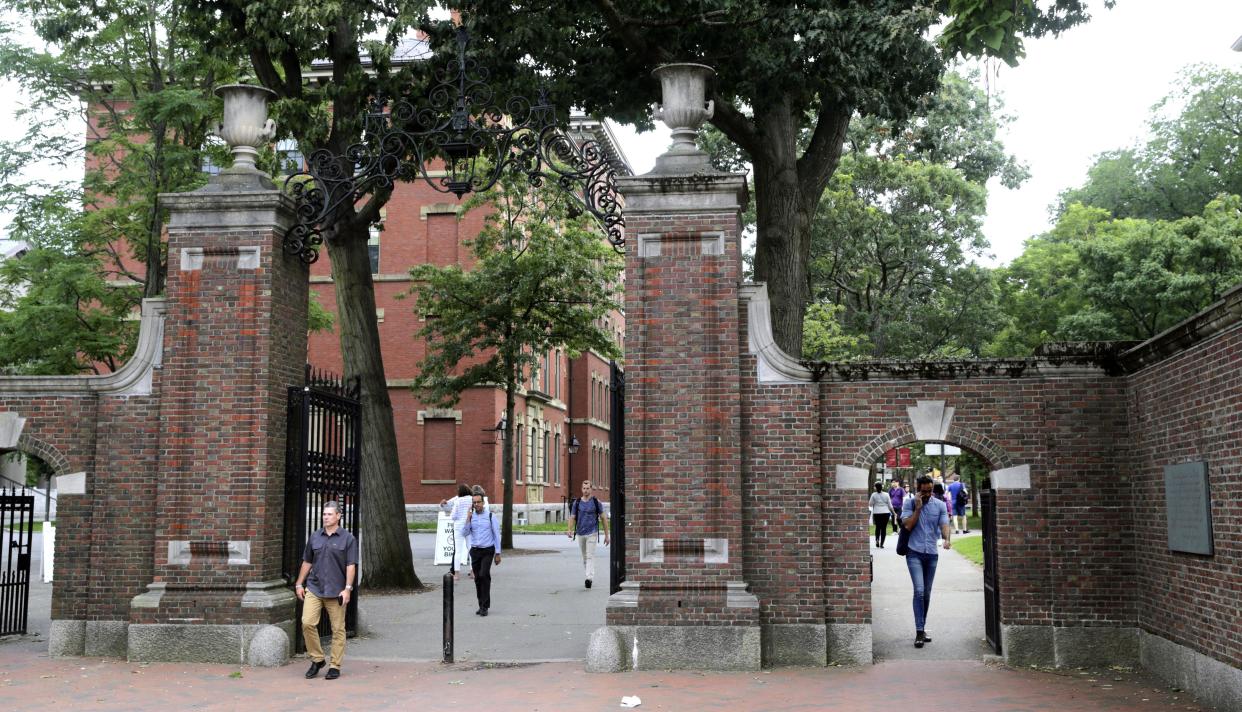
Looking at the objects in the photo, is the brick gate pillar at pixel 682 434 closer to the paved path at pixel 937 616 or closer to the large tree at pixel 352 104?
the paved path at pixel 937 616

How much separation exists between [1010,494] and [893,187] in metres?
25.9

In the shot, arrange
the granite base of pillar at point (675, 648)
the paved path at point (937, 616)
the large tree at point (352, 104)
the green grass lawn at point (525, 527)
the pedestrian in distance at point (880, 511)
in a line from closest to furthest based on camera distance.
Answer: the granite base of pillar at point (675, 648) → the paved path at point (937, 616) → the large tree at point (352, 104) → the pedestrian in distance at point (880, 511) → the green grass lawn at point (525, 527)

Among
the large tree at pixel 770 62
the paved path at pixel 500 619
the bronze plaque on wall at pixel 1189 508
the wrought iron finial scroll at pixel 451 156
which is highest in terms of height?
the large tree at pixel 770 62

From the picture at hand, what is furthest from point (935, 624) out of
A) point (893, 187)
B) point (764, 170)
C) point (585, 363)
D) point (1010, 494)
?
point (585, 363)

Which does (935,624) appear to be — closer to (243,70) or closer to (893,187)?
(243,70)

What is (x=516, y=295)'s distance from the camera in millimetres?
27484

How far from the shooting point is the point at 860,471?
1150 centimetres

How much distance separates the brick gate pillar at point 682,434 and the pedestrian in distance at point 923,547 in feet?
8.38

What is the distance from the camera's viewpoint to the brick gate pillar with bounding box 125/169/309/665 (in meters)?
11.6

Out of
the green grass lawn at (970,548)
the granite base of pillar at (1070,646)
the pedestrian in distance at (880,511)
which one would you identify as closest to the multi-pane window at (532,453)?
the green grass lawn at (970,548)

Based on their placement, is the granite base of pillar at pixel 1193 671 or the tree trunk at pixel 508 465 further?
the tree trunk at pixel 508 465

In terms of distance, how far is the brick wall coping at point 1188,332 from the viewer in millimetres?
8500

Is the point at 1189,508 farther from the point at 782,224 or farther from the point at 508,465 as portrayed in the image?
the point at 508,465

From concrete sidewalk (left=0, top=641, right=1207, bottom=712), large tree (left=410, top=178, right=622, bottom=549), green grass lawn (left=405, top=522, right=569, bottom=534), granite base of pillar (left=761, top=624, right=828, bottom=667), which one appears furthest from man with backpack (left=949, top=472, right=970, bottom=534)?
granite base of pillar (left=761, top=624, right=828, bottom=667)
